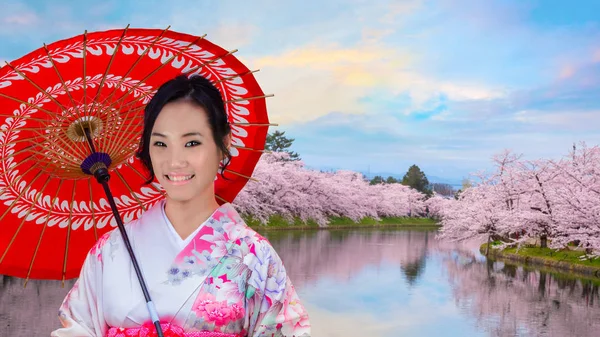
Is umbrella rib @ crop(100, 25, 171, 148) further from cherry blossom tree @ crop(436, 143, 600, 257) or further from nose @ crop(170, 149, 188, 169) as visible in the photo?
cherry blossom tree @ crop(436, 143, 600, 257)

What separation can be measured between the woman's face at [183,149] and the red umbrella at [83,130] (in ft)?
1.72

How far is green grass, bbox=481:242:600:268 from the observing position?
1900 cm

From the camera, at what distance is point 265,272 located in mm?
2568

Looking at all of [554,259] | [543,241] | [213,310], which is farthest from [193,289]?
[543,241]

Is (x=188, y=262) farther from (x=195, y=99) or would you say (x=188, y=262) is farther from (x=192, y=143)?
(x=195, y=99)

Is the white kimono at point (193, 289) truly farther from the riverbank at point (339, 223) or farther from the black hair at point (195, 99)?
the riverbank at point (339, 223)

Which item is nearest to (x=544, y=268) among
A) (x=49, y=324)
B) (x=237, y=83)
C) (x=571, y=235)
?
(x=571, y=235)

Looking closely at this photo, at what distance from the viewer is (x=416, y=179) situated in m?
68.9

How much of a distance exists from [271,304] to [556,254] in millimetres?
20667

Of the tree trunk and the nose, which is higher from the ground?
the nose

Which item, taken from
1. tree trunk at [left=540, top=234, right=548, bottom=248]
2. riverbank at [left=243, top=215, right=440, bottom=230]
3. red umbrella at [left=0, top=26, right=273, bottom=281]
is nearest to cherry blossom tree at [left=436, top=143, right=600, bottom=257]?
tree trunk at [left=540, top=234, right=548, bottom=248]

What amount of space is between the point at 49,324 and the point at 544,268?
14982mm

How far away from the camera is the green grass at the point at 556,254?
19000 mm

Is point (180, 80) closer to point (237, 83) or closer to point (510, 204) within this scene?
point (237, 83)
